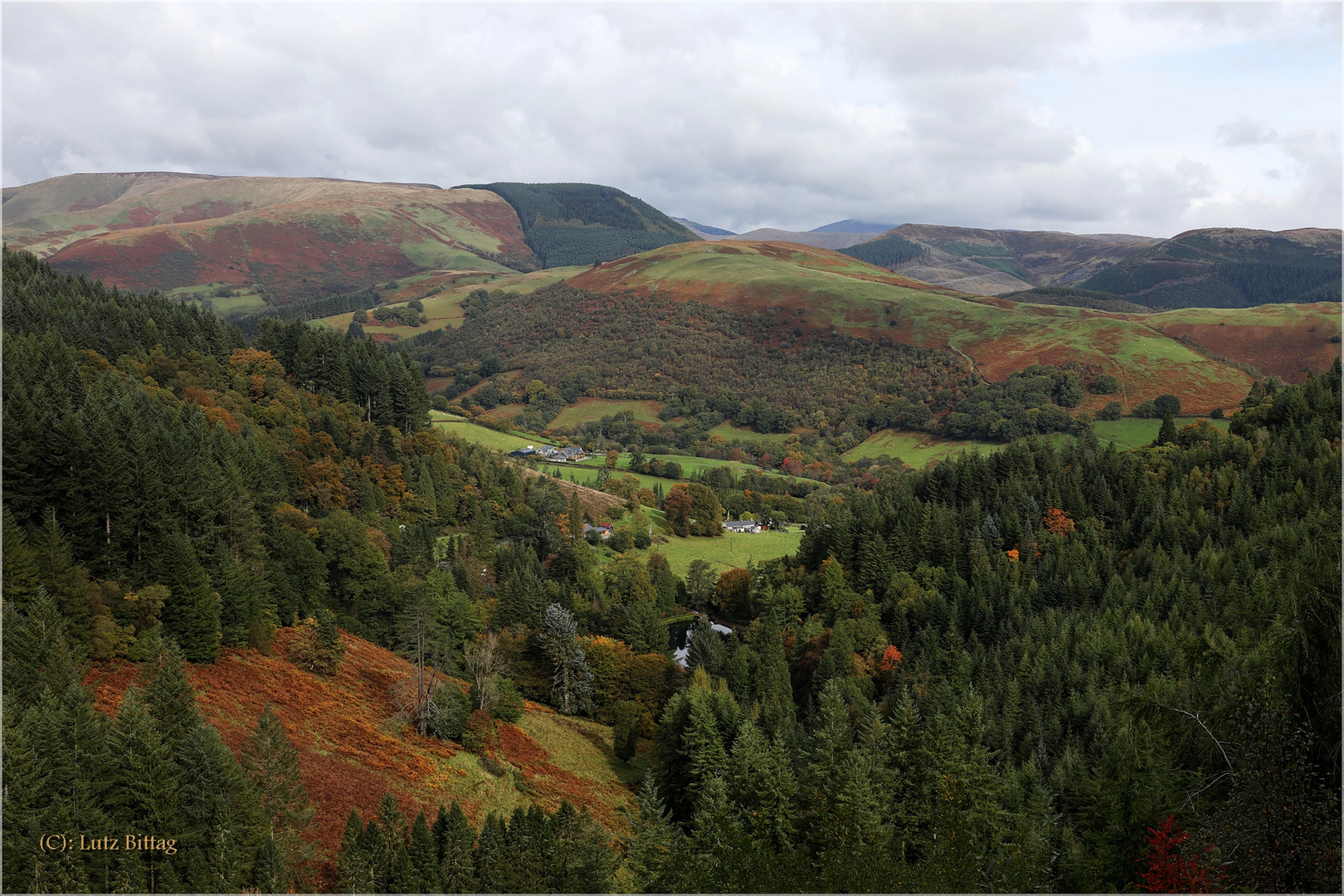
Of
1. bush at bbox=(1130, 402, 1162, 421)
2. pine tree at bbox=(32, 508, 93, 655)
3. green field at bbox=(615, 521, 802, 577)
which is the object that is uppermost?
pine tree at bbox=(32, 508, 93, 655)

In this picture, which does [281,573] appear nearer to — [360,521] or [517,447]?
[360,521]

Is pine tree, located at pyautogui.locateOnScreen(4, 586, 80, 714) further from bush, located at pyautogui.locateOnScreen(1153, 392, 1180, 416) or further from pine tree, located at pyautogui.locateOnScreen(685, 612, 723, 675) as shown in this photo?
bush, located at pyautogui.locateOnScreen(1153, 392, 1180, 416)

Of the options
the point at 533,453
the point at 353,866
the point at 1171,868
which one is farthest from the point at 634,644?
the point at 533,453

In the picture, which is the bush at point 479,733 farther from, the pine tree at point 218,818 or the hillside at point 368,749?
the pine tree at point 218,818

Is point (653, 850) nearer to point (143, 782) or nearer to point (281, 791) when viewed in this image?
point (281, 791)

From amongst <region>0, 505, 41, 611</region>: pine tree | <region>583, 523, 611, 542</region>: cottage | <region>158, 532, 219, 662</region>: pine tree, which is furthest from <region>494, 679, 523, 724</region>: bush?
<region>583, 523, 611, 542</region>: cottage

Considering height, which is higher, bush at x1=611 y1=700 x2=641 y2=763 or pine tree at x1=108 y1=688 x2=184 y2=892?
pine tree at x1=108 y1=688 x2=184 y2=892

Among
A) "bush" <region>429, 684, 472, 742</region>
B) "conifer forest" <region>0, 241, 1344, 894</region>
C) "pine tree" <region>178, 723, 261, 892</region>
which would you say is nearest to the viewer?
"conifer forest" <region>0, 241, 1344, 894</region>
